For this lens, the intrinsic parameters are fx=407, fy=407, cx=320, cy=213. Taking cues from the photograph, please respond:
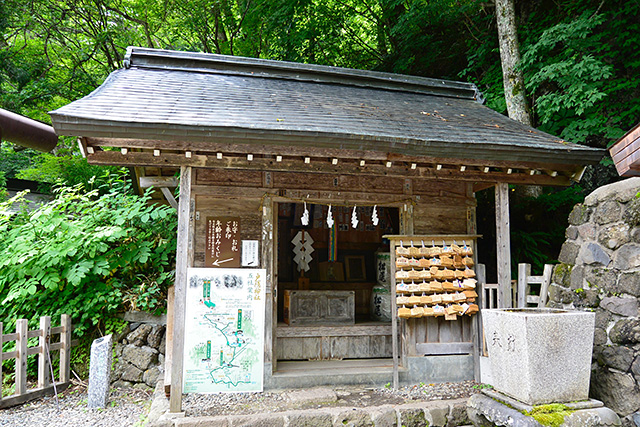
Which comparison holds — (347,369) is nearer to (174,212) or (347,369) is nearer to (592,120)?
(174,212)

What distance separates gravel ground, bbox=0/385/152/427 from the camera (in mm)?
5105

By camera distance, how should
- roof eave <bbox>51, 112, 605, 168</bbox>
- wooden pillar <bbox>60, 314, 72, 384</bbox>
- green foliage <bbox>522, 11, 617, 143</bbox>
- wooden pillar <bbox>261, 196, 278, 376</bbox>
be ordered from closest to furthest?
roof eave <bbox>51, 112, 605, 168</bbox>, wooden pillar <bbox>261, 196, 278, 376</bbox>, wooden pillar <bbox>60, 314, 72, 384</bbox>, green foliage <bbox>522, 11, 617, 143</bbox>

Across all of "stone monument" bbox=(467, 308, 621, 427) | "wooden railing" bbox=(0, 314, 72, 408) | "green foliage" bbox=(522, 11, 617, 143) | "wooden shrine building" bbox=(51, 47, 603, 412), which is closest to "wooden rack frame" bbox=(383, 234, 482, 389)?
"wooden shrine building" bbox=(51, 47, 603, 412)

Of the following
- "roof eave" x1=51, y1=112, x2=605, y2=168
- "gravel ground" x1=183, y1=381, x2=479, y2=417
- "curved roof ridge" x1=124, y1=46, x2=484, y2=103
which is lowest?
"gravel ground" x1=183, y1=381, x2=479, y2=417

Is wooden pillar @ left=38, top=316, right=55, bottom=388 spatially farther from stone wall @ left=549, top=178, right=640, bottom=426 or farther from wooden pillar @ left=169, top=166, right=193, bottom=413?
stone wall @ left=549, top=178, right=640, bottom=426

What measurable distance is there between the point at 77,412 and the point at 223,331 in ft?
7.32

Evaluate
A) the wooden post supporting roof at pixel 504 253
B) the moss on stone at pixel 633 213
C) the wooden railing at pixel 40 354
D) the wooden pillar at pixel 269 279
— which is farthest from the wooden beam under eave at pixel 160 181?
the moss on stone at pixel 633 213

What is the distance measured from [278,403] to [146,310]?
294 cm

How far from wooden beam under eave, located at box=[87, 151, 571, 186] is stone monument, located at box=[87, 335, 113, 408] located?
2.66 m

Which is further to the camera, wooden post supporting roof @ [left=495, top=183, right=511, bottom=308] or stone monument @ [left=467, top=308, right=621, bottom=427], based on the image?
wooden post supporting roof @ [left=495, top=183, right=511, bottom=308]

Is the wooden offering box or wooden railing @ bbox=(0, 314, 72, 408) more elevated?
the wooden offering box

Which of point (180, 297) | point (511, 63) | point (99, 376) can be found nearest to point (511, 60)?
point (511, 63)

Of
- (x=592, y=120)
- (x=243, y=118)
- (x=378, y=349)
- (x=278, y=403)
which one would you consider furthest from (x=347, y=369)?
(x=592, y=120)

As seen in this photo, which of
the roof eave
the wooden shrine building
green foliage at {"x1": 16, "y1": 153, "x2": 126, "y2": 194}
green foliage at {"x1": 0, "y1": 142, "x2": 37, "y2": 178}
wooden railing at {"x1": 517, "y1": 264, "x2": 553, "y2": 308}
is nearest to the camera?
the roof eave
